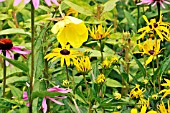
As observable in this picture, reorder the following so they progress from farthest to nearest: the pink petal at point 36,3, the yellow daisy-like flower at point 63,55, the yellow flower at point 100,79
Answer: the yellow daisy-like flower at point 63,55
the yellow flower at point 100,79
the pink petal at point 36,3

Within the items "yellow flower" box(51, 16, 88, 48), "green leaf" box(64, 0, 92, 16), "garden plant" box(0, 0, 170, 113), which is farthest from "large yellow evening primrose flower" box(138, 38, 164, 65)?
"yellow flower" box(51, 16, 88, 48)

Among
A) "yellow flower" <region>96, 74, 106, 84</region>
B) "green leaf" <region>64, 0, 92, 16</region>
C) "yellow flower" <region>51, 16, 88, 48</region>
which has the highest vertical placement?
"green leaf" <region>64, 0, 92, 16</region>

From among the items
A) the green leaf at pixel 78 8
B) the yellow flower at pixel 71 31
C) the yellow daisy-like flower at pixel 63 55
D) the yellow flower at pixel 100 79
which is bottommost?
the yellow flower at pixel 100 79

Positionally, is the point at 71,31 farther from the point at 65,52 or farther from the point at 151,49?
the point at 151,49

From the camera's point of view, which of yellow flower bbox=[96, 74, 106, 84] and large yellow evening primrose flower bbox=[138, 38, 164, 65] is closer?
yellow flower bbox=[96, 74, 106, 84]

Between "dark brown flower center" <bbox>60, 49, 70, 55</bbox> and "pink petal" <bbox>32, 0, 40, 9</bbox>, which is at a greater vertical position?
"pink petal" <bbox>32, 0, 40, 9</bbox>

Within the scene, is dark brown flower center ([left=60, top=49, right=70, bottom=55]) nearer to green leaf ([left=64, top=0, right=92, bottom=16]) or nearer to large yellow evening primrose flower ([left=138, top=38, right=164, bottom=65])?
green leaf ([left=64, top=0, right=92, bottom=16])

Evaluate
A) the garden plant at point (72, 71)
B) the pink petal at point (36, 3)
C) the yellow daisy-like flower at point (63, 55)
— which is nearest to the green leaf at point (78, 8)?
the garden plant at point (72, 71)

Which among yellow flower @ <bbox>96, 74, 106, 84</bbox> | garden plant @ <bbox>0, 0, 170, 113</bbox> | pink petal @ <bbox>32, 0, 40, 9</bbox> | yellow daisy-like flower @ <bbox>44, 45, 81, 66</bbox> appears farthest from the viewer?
yellow daisy-like flower @ <bbox>44, 45, 81, 66</bbox>

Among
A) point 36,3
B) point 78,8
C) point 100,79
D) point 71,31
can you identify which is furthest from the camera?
point 78,8

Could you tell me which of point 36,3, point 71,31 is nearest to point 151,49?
point 71,31

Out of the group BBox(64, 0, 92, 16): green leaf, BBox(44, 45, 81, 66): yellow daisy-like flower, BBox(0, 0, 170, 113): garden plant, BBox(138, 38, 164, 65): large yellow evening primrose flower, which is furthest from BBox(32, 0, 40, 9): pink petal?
BBox(138, 38, 164, 65): large yellow evening primrose flower

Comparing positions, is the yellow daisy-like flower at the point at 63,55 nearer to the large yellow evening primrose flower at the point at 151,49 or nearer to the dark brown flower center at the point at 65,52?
the dark brown flower center at the point at 65,52

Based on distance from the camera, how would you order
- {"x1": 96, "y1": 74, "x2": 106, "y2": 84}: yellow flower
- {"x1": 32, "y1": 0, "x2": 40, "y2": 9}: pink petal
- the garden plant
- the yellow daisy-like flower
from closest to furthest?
{"x1": 32, "y1": 0, "x2": 40, "y2": 9}: pink petal
the garden plant
{"x1": 96, "y1": 74, "x2": 106, "y2": 84}: yellow flower
the yellow daisy-like flower
